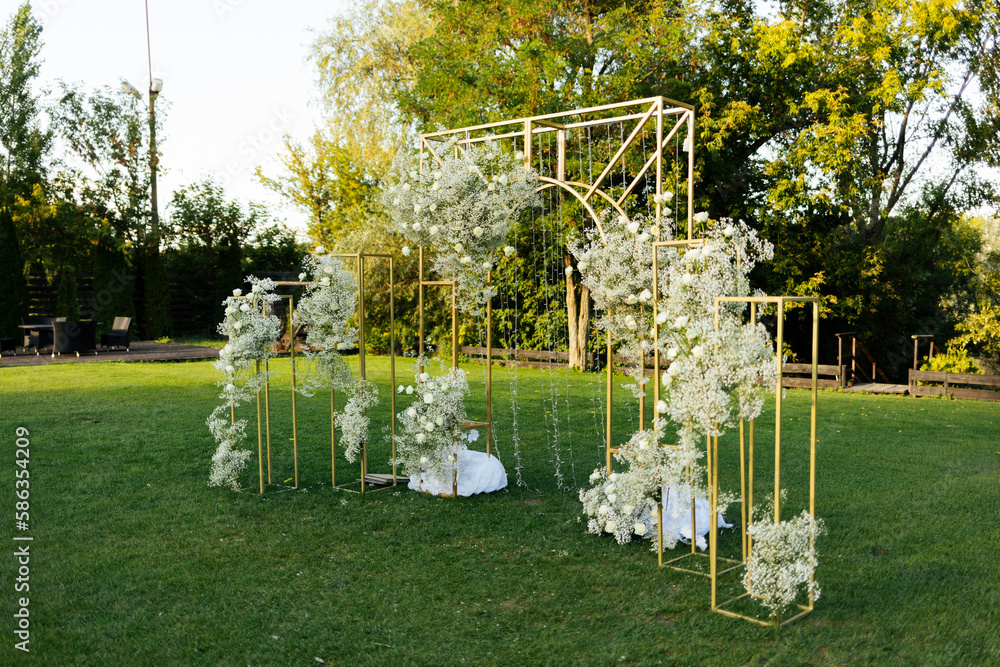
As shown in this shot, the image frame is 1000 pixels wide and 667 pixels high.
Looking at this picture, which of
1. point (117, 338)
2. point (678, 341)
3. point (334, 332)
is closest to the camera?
point (678, 341)

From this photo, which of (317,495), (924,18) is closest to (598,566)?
(317,495)

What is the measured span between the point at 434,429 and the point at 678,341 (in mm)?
2519

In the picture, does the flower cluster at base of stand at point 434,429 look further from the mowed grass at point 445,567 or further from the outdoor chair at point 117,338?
the outdoor chair at point 117,338

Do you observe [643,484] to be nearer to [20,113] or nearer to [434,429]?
[434,429]

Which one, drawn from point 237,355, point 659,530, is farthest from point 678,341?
point 237,355

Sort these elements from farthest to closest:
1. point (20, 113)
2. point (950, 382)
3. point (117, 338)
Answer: point (20, 113), point (117, 338), point (950, 382)

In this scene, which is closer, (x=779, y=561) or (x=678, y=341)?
(x=779, y=561)

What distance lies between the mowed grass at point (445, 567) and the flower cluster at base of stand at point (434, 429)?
32cm

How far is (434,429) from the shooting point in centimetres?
579

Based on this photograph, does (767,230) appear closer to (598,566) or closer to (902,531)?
(902,531)

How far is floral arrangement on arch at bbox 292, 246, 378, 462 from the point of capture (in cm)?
592

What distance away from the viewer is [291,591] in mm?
4066

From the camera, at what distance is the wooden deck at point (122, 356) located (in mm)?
14879

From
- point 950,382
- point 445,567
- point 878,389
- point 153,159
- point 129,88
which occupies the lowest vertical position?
point 445,567
